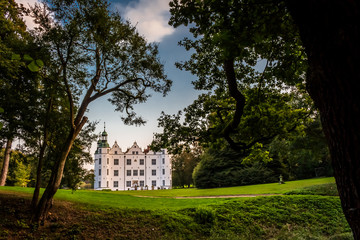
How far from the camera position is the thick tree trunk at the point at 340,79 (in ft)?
4.94

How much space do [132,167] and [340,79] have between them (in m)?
58.9

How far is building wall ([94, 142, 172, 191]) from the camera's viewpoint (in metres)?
55.2

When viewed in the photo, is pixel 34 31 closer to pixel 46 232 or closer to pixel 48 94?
pixel 48 94

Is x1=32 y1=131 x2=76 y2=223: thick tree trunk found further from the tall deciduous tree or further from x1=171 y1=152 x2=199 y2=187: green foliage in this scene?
x1=171 y1=152 x2=199 y2=187: green foliage

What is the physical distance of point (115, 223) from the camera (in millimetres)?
9125

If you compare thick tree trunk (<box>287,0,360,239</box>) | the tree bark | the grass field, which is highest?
thick tree trunk (<box>287,0,360,239</box>)

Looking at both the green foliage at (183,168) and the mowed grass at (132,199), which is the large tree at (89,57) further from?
the green foliage at (183,168)

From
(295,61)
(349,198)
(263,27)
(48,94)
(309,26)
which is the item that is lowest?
(349,198)

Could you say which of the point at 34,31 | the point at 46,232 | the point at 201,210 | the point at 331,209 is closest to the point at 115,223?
the point at 46,232

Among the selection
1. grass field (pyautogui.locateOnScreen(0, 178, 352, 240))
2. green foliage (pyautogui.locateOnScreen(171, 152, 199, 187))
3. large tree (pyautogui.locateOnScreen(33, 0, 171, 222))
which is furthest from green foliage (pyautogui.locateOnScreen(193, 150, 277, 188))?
large tree (pyautogui.locateOnScreen(33, 0, 171, 222))

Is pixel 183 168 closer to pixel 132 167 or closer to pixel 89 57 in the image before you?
pixel 132 167

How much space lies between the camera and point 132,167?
57.5m

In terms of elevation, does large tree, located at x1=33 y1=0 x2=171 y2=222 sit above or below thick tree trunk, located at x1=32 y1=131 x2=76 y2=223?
above

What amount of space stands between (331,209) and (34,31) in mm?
16212
